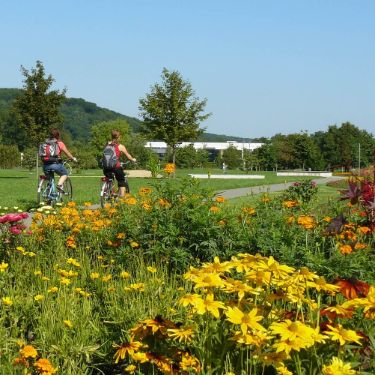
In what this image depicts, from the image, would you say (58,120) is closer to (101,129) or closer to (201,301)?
(201,301)

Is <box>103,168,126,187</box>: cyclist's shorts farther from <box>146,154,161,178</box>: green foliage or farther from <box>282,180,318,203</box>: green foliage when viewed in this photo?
<box>146,154,161,178</box>: green foliage

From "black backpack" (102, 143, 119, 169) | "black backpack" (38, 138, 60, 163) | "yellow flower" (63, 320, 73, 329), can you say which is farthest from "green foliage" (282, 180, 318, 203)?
"yellow flower" (63, 320, 73, 329)

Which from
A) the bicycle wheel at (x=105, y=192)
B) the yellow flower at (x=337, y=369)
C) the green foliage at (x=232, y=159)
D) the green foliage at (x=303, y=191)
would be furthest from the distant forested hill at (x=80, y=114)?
the yellow flower at (x=337, y=369)

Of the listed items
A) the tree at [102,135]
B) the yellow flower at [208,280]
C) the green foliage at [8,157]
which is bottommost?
the yellow flower at [208,280]

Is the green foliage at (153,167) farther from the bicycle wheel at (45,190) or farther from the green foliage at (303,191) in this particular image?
the bicycle wheel at (45,190)

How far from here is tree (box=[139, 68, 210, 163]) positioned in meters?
39.1

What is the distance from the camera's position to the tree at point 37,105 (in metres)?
30.5

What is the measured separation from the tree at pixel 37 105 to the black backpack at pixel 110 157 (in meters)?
19.2

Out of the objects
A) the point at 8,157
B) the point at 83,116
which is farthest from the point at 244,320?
the point at 83,116

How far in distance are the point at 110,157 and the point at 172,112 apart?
2748 centimetres

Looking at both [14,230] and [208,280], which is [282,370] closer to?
[208,280]

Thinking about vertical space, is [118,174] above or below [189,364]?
above

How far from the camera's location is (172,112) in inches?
1549

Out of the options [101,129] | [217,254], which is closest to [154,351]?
[217,254]
